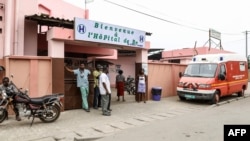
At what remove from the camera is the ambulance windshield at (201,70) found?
14034mm

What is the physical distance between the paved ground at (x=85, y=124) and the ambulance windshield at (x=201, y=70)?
2627mm

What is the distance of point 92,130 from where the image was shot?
7.82 metres

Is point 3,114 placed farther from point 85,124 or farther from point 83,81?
point 83,81

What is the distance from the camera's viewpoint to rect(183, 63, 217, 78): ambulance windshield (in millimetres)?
14034

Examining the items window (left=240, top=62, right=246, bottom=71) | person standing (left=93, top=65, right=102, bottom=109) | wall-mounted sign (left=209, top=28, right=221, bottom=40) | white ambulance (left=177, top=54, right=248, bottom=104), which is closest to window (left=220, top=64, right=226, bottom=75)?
white ambulance (left=177, top=54, right=248, bottom=104)

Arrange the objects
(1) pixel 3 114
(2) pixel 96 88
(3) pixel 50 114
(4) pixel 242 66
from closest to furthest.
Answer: (1) pixel 3 114
(3) pixel 50 114
(2) pixel 96 88
(4) pixel 242 66

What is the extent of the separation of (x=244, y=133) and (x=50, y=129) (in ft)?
17.3

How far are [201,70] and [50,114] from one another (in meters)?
8.84

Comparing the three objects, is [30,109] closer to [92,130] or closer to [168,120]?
[92,130]

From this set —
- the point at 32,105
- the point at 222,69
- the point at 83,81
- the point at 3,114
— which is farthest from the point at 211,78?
the point at 3,114

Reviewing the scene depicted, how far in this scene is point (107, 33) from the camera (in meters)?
11.8

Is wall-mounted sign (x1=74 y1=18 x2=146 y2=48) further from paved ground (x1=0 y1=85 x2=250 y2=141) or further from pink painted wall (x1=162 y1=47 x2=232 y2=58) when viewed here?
pink painted wall (x1=162 y1=47 x2=232 y2=58)

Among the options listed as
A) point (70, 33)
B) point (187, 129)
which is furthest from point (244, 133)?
point (70, 33)

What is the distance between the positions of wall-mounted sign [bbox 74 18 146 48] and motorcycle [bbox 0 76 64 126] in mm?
3102
